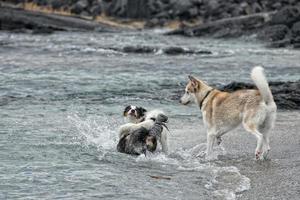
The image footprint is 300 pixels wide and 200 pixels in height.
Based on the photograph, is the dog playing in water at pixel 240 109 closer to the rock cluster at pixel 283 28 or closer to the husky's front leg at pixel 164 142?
the husky's front leg at pixel 164 142

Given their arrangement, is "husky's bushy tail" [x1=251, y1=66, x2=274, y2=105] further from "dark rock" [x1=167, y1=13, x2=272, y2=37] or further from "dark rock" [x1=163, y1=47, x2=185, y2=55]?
"dark rock" [x1=167, y1=13, x2=272, y2=37]

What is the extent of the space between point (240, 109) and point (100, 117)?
15.3 feet

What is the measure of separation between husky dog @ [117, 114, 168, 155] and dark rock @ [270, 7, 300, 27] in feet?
91.7

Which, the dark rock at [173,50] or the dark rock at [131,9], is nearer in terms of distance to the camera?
the dark rock at [173,50]

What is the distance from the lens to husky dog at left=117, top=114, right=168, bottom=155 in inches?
406

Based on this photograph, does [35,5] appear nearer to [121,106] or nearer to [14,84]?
[14,84]

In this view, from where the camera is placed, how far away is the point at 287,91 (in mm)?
16484

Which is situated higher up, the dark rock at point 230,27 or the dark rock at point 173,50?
the dark rock at point 230,27

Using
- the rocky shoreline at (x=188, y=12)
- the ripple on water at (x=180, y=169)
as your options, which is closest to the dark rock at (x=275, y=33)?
the rocky shoreline at (x=188, y=12)

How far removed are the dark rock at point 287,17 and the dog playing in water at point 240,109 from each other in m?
27.3

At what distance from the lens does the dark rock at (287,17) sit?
1467 inches

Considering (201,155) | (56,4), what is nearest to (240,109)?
(201,155)

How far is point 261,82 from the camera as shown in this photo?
9.35 meters

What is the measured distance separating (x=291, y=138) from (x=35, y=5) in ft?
144
